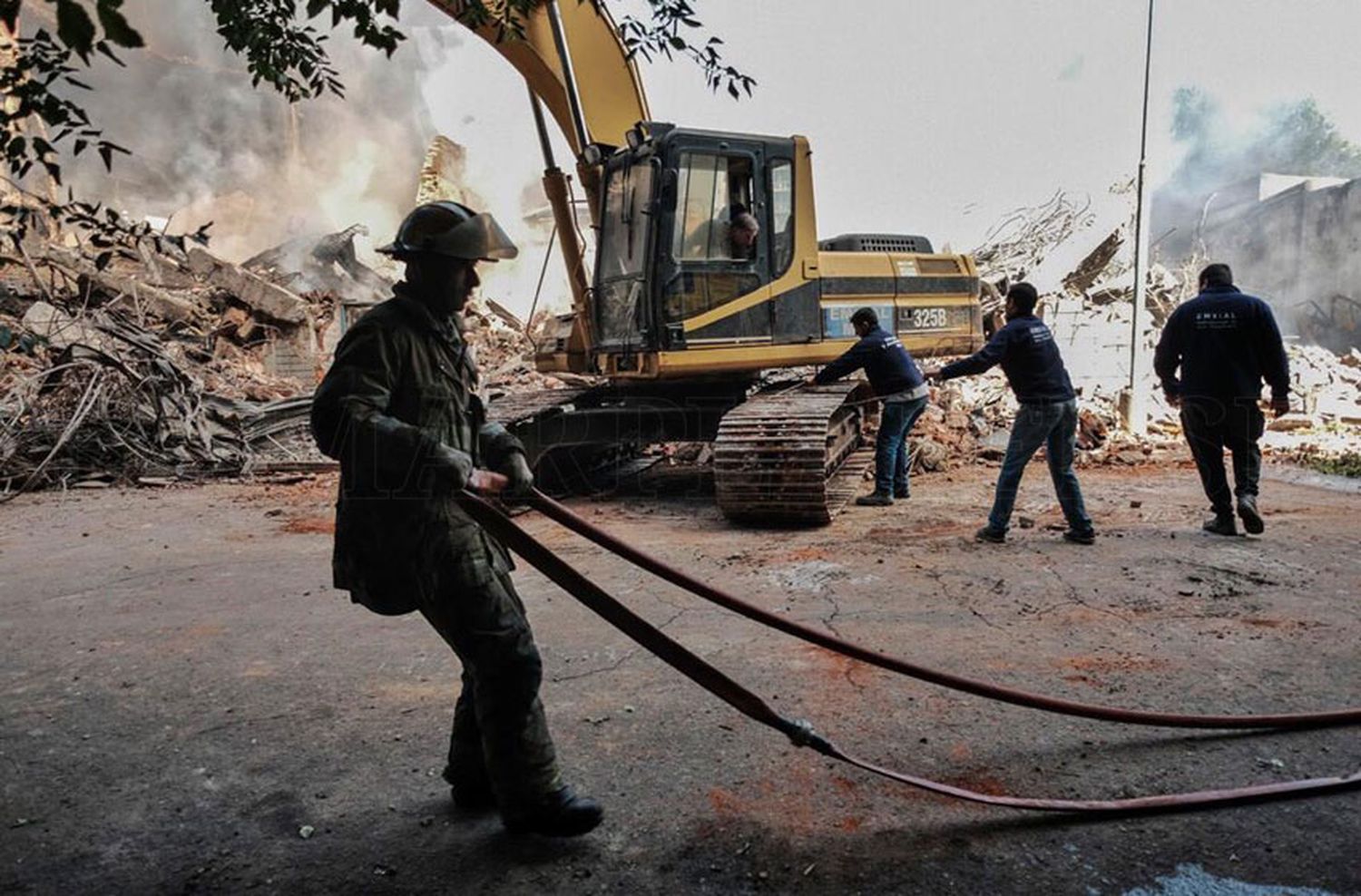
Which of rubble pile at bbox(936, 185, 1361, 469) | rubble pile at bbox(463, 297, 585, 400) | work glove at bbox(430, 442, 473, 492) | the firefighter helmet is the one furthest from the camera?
rubble pile at bbox(463, 297, 585, 400)

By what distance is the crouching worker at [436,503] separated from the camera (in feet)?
7.24

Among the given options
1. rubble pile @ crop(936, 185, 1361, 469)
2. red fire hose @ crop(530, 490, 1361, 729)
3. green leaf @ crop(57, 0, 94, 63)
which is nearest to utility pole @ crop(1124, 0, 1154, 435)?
rubble pile @ crop(936, 185, 1361, 469)

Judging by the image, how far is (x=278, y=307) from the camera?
16.3 metres

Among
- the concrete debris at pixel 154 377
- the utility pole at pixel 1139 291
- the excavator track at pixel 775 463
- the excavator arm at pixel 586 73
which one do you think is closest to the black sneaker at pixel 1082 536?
the excavator track at pixel 775 463

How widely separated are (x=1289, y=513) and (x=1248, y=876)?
5579 millimetres

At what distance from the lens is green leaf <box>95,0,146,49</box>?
134cm

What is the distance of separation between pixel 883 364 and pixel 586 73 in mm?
3506

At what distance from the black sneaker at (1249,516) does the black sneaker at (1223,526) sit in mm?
102

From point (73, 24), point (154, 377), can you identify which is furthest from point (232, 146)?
point (73, 24)

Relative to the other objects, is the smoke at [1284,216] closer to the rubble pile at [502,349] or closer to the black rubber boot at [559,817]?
the rubble pile at [502,349]

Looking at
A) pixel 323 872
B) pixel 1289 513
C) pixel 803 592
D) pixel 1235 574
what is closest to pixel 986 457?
pixel 1289 513

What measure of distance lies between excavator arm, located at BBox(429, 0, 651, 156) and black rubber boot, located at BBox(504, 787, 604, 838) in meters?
6.34

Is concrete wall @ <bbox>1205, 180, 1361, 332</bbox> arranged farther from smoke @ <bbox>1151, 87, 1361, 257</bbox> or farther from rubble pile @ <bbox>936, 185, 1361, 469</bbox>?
smoke @ <bbox>1151, 87, 1361, 257</bbox>

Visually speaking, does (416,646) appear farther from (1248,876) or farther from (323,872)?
(1248,876)
